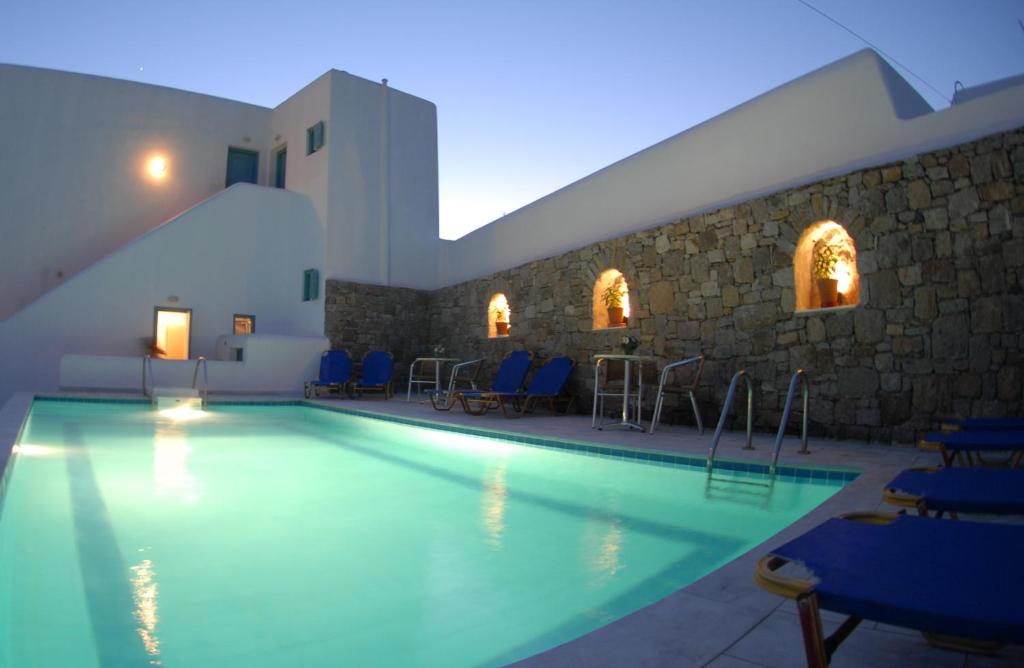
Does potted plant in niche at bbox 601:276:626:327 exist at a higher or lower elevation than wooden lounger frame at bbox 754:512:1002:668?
higher

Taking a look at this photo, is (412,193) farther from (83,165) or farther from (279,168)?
(83,165)

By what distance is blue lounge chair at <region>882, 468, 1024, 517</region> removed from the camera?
1466 millimetres

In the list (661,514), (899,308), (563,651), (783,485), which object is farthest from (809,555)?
(899,308)

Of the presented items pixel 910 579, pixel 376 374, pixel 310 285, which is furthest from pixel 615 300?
pixel 910 579

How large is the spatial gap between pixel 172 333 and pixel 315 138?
526cm

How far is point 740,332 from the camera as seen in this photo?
228 inches

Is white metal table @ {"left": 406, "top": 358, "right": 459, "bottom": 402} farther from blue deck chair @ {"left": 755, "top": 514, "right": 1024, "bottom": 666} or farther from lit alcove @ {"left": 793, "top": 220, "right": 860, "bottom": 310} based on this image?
blue deck chair @ {"left": 755, "top": 514, "right": 1024, "bottom": 666}

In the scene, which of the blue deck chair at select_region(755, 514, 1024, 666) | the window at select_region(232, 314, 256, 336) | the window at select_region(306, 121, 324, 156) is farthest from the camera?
the window at select_region(232, 314, 256, 336)

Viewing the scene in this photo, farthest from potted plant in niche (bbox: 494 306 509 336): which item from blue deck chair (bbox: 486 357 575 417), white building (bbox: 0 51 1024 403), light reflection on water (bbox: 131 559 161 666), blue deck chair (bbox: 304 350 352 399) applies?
light reflection on water (bbox: 131 559 161 666)

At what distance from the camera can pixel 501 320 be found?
32.5 ft

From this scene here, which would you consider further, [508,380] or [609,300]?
[609,300]

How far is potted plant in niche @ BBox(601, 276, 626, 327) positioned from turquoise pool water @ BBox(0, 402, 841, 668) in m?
2.83

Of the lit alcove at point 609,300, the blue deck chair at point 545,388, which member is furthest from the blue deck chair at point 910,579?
the lit alcove at point 609,300

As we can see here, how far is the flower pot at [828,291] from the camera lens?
5355 millimetres
